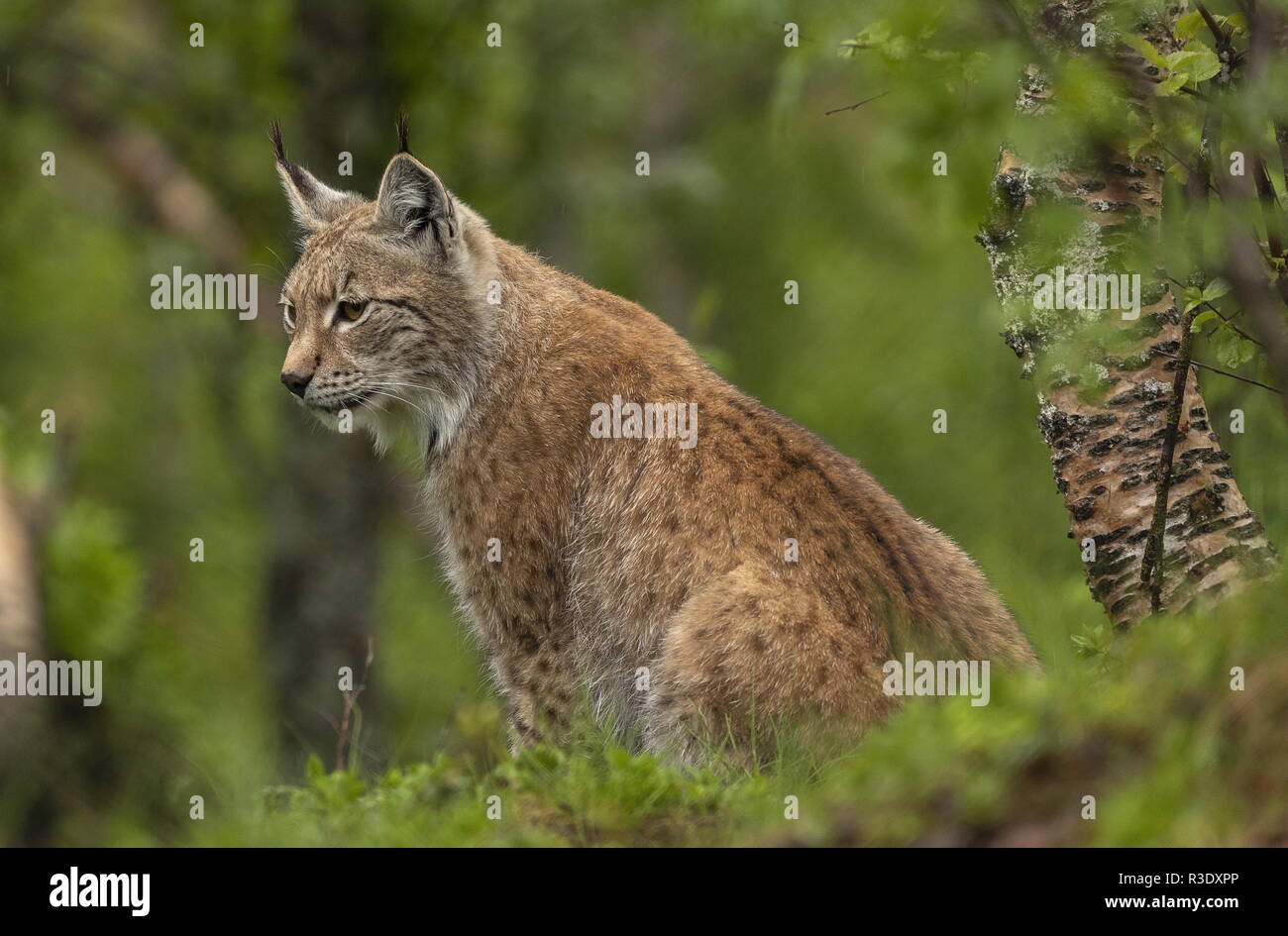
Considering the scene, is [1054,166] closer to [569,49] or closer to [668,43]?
[569,49]

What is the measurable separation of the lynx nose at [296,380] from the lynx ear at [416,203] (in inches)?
29.9

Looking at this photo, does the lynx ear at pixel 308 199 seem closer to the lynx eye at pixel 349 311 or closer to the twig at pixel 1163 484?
the lynx eye at pixel 349 311

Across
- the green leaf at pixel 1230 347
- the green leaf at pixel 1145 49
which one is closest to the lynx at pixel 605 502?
the green leaf at pixel 1230 347

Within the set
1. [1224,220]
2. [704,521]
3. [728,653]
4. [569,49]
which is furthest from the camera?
[569,49]

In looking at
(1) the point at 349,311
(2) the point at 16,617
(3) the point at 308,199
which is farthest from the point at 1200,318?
(2) the point at 16,617

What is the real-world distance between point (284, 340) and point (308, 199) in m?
4.39

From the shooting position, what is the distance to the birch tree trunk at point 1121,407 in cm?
548

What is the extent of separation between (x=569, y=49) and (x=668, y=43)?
376 inches

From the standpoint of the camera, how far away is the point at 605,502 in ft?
20.3

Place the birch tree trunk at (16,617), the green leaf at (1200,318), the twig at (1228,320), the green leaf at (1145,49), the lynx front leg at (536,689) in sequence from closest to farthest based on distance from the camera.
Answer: the green leaf at (1145,49) → the green leaf at (1200,318) → the twig at (1228,320) → the lynx front leg at (536,689) → the birch tree trunk at (16,617)

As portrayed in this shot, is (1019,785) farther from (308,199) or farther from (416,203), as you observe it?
(308,199)

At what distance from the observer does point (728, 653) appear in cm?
539

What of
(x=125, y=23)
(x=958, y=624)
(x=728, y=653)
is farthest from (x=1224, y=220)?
(x=125, y=23)

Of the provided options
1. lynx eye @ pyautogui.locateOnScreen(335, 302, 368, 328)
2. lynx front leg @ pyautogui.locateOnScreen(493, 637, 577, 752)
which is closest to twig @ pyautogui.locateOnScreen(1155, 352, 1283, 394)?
lynx front leg @ pyautogui.locateOnScreen(493, 637, 577, 752)
